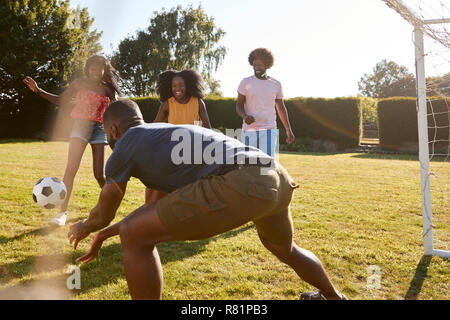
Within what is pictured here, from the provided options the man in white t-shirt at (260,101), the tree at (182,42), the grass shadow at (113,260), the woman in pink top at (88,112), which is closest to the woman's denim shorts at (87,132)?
the woman in pink top at (88,112)

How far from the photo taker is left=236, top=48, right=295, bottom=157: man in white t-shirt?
5242 mm

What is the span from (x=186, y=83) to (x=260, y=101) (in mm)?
1123

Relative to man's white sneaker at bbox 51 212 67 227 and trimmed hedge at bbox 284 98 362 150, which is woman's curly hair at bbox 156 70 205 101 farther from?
trimmed hedge at bbox 284 98 362 150

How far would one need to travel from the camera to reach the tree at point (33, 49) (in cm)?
2298

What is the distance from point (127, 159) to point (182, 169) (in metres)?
0.33

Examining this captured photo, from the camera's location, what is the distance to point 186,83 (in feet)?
16.3

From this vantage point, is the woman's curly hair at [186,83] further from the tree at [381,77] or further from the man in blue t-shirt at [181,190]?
the tree at [381,77]

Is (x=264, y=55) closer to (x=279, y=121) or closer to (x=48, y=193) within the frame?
(x=48, y=193)

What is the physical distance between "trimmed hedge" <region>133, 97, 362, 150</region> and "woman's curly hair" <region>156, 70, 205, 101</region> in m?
15.8

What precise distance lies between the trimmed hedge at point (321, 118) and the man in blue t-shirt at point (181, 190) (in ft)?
61.7

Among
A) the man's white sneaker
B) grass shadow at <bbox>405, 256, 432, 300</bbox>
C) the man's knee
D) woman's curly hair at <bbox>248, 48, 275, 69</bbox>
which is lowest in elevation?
grass shadow at <bbox>405, 256, 432, 300</bbox>

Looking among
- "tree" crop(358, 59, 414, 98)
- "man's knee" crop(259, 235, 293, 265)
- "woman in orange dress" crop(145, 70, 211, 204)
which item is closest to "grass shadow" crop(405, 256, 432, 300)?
"man's knee" crop(259, 235, 293, 265)
